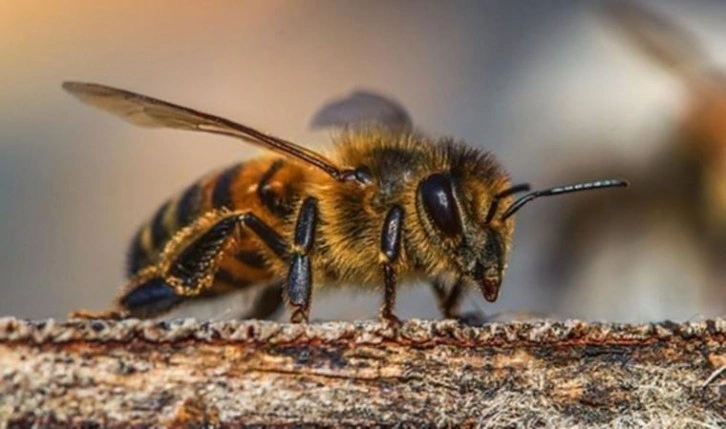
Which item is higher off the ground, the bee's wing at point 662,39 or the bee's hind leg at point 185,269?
the bee's wing at point 662,39

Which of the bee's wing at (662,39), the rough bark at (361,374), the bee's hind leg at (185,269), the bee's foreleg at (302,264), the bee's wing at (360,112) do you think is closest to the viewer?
the rough bark at (361,374)

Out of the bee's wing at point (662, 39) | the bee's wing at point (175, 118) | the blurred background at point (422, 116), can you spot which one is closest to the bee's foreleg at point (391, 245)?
the bee's wing at point (175, 118)

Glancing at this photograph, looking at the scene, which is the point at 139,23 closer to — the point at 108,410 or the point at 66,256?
the point at 66,256

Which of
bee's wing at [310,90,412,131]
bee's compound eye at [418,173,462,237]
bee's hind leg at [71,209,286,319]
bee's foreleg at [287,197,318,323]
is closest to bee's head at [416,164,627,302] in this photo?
bee's compound eye at [418,173,462,237]

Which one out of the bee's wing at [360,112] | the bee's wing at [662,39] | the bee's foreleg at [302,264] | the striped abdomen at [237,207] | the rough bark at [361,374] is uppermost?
the bee's wing at [662,39]

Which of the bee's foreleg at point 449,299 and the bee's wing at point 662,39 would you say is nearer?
the bee's foreleg at point 449,299

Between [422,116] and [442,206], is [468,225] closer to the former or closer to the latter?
[442,206]

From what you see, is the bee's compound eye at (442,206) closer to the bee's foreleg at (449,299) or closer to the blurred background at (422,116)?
the bee's foreleg at (449,299)
